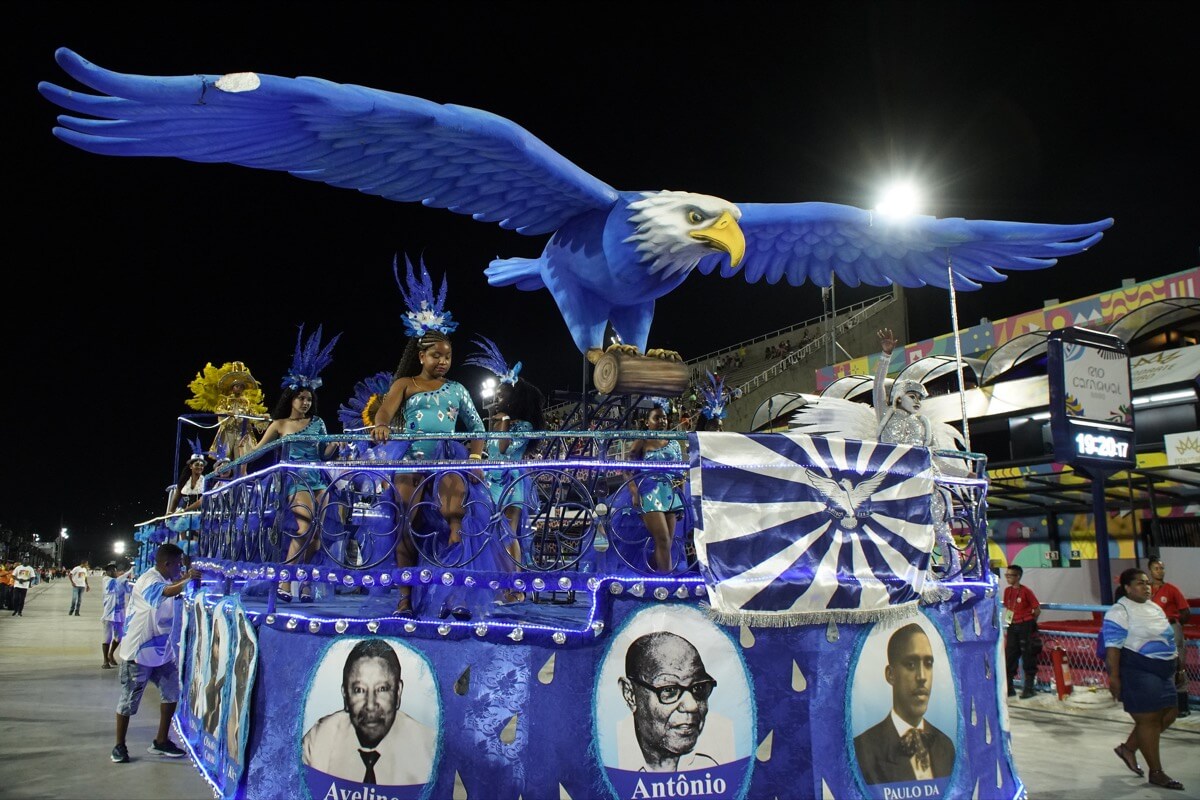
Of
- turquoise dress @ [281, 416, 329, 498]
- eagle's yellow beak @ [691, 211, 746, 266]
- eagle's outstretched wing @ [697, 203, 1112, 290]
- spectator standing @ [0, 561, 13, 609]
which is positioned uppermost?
eagle's outstretched wing @ [697, 203, 1112, 290]

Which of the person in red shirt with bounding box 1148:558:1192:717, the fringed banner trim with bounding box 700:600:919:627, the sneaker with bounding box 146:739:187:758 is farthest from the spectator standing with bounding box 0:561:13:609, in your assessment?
the person in red shirt with bounding box 1148:558:1192:717

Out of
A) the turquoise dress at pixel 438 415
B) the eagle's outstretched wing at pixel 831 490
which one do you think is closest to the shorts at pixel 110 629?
the turquoise dress at pixel 438 415

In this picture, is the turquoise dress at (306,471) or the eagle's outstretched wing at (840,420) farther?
the eagle's outstretched wing at (840,420)

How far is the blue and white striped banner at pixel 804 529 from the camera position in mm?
4668

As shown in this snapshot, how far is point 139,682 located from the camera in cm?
711

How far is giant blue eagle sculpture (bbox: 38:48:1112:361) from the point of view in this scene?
5.12m

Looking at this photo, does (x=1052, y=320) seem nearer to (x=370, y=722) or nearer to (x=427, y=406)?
(x=427, y=406)

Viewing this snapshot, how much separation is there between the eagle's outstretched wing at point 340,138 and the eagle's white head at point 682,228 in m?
0.41

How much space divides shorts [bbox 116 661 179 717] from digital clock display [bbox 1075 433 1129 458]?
10511 mm

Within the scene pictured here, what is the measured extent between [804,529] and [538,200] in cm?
343

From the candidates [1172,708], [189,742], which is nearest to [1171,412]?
[1172,708]

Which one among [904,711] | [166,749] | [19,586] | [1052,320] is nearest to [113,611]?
[166,749]

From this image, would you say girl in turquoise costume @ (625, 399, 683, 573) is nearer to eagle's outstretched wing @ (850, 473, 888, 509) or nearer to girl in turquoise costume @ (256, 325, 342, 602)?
eagle's outstretched wing @ (850, 473, 888, 509)

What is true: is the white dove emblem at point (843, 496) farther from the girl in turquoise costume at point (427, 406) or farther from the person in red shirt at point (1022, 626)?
the person in red shirt at point (1022, 626)
